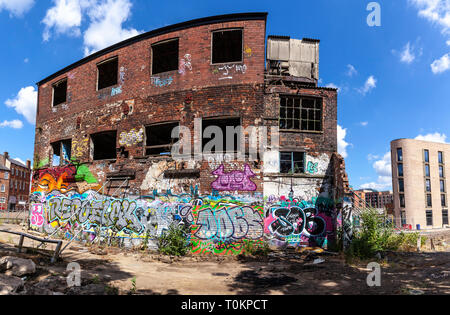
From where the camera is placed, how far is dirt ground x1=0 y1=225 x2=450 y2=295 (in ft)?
19.2

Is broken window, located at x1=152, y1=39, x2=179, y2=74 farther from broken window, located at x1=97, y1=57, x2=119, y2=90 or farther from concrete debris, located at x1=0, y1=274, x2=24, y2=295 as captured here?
concrete debris, located at x1=0, y1=274, x2=24, y2=295

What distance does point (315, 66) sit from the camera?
1186 centimetres

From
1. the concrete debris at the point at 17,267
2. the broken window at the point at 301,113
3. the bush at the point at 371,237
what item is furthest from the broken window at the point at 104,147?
the bush at the point at 371,237

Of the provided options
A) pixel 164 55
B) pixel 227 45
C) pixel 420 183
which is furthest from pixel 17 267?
pixel 420 183

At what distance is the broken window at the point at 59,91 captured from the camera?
1556 centimetres

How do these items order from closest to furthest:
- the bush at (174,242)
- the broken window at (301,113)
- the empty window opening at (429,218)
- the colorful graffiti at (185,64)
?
the bush at (174,242)
the broken window at (301,113)
the colorful graffiti at (185,64)
the empty window opening at (429,218)

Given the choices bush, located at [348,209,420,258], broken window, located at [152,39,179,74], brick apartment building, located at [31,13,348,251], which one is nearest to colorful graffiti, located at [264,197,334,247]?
brick apartment building, located at [31,13,348,251]

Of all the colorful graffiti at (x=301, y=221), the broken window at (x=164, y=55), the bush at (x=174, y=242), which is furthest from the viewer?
the broken window at (x=164, y=55)

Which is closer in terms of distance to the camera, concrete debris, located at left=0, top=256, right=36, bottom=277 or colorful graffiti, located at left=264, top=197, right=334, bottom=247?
concrete debris, located at left=0, top=256, right=36, bottom=277

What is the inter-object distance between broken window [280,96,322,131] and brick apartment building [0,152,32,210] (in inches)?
2226

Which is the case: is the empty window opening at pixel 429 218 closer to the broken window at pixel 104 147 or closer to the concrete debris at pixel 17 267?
the broken window at pixel 104 147

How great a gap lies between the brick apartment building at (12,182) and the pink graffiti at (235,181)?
178 feet

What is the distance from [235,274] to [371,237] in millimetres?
6089

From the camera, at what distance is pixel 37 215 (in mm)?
13969
